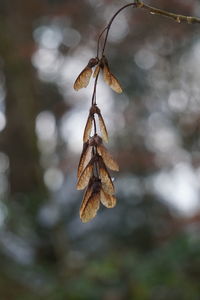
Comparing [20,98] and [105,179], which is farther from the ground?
[20,98]

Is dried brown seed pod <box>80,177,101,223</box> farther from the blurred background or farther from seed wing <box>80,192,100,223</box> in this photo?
the blurred background

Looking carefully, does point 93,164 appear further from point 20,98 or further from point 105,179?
point 20,98

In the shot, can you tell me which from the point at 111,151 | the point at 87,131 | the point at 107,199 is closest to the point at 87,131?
the point at 87,131

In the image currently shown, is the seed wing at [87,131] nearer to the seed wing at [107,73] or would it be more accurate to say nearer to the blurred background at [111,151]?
the seed wing at [107,73]

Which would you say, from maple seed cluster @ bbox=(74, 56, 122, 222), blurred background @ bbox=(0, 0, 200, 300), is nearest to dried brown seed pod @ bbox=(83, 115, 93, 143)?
maple seed cluster @ bbox=(74, 56, 122, 222)

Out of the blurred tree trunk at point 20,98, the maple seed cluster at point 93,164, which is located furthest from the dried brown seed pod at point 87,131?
the blurred tree trunk at point 20,98

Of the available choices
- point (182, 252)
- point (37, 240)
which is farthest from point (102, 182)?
point (37, 240)
